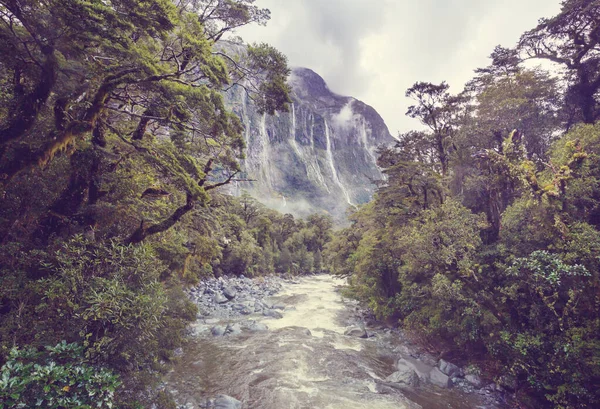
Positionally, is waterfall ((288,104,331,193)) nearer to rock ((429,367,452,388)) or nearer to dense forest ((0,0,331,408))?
rock ((429,367,452,388))

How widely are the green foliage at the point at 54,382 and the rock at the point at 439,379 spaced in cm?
1119

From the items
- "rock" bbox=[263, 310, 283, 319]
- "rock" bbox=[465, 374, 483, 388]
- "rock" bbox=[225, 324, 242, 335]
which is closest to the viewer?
"rock" bbox=[465, 374, 483, 388]

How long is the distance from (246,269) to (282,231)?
1825cm

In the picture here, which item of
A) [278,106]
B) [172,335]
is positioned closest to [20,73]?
[278,106]

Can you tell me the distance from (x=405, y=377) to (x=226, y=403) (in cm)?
699

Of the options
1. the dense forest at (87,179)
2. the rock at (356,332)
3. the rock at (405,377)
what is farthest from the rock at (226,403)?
the rock at (356,332)

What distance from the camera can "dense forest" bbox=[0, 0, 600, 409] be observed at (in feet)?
21.9

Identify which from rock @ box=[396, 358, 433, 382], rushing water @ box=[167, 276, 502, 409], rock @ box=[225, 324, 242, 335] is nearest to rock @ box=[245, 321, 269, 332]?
rushing water @ box=[167, 276, 502, 409]

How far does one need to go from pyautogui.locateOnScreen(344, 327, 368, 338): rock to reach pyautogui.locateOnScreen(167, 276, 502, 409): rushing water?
51 cm

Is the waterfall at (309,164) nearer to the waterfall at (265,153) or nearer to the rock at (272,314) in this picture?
the waterfall at (265,153)

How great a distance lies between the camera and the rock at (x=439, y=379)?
11055 millimetres

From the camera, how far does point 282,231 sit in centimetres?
6012

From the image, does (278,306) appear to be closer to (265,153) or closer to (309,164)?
(265,153)

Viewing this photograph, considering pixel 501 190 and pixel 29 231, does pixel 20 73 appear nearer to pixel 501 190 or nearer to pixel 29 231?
pixel 29 231
